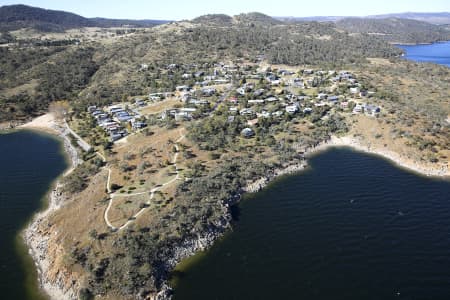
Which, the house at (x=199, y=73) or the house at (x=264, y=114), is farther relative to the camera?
the house at (x=199, y=73)

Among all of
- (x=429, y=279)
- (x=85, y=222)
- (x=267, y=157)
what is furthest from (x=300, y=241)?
(x=85, y=222)

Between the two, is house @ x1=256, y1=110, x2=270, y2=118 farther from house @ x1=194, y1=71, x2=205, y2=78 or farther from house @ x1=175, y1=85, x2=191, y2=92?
house @ x1=194, y1=71, x2=205, y2=78

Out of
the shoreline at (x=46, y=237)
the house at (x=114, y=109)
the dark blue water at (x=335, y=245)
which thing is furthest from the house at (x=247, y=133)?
the house at (x=114, y=109)

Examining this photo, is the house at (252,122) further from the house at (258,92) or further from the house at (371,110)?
the house at (371,110)

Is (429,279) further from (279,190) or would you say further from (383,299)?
(279,190)

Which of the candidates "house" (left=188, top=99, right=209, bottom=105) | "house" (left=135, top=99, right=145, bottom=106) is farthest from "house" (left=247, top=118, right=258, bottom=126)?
"house" (left=135, top=99, right=145, bottom=106)
